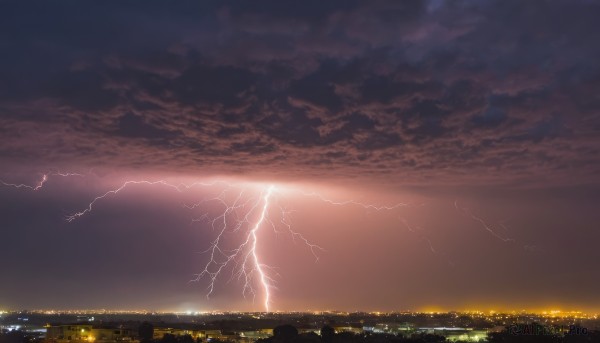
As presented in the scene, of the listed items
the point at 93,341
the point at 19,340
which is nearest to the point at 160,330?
the point at 93,341

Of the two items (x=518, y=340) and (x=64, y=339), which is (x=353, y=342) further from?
(x=64, y=339)

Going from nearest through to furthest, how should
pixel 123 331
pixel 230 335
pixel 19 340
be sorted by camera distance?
pixel 19 340 < pixel 123 331 < pixel 230 335

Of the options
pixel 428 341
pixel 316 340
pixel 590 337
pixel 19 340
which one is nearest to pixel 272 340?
pixel 316 340

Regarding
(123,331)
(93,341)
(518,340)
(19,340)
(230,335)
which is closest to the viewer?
(518,340)

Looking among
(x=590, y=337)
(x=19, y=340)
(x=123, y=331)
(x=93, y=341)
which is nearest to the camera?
(x=590, y=337)

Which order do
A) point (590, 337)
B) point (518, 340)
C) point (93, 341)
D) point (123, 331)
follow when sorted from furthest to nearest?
point (123, 331)
point (93, 341)
point (590, 337)
point (518, 340)

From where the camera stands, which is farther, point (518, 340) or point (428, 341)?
point (428, 341)

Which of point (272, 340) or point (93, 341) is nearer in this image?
point (272, 340)

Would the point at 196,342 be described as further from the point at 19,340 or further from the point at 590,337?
the point at 590,337

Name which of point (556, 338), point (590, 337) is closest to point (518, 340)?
point (556, 338)
